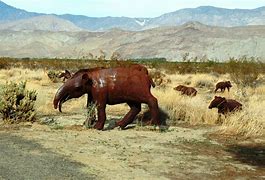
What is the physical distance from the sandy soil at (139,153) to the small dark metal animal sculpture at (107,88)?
730 millimetres

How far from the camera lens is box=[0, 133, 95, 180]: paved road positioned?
8.55 m

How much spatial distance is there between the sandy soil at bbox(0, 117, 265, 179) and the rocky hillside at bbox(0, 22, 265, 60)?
312ft

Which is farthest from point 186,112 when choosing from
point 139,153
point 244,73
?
point 244,73

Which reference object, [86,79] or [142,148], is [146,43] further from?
[142,148]

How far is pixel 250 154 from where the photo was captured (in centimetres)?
1109

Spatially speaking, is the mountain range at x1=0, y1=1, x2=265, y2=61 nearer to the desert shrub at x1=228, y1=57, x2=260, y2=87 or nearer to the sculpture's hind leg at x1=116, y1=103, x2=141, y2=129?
the desert shrub at x1=228, y1=57, x2=260, y2=87

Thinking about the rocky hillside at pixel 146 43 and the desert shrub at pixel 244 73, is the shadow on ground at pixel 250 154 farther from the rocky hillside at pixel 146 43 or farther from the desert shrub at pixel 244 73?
the rocky hillside at pixel 146 43

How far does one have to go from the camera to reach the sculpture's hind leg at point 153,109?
1366 cm

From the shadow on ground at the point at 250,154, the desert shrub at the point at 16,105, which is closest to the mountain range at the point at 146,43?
the desert shrub at the point at 16,105

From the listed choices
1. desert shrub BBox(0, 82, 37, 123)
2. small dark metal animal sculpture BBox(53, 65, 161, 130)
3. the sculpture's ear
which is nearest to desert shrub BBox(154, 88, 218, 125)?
small dark metal animal sculpture BBox(53, 65, 161, 130)

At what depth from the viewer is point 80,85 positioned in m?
13.4

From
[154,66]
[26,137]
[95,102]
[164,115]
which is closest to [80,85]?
[95,102]

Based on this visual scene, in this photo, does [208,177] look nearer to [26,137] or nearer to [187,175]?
[187,175]

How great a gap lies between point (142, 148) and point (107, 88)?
275 cm
